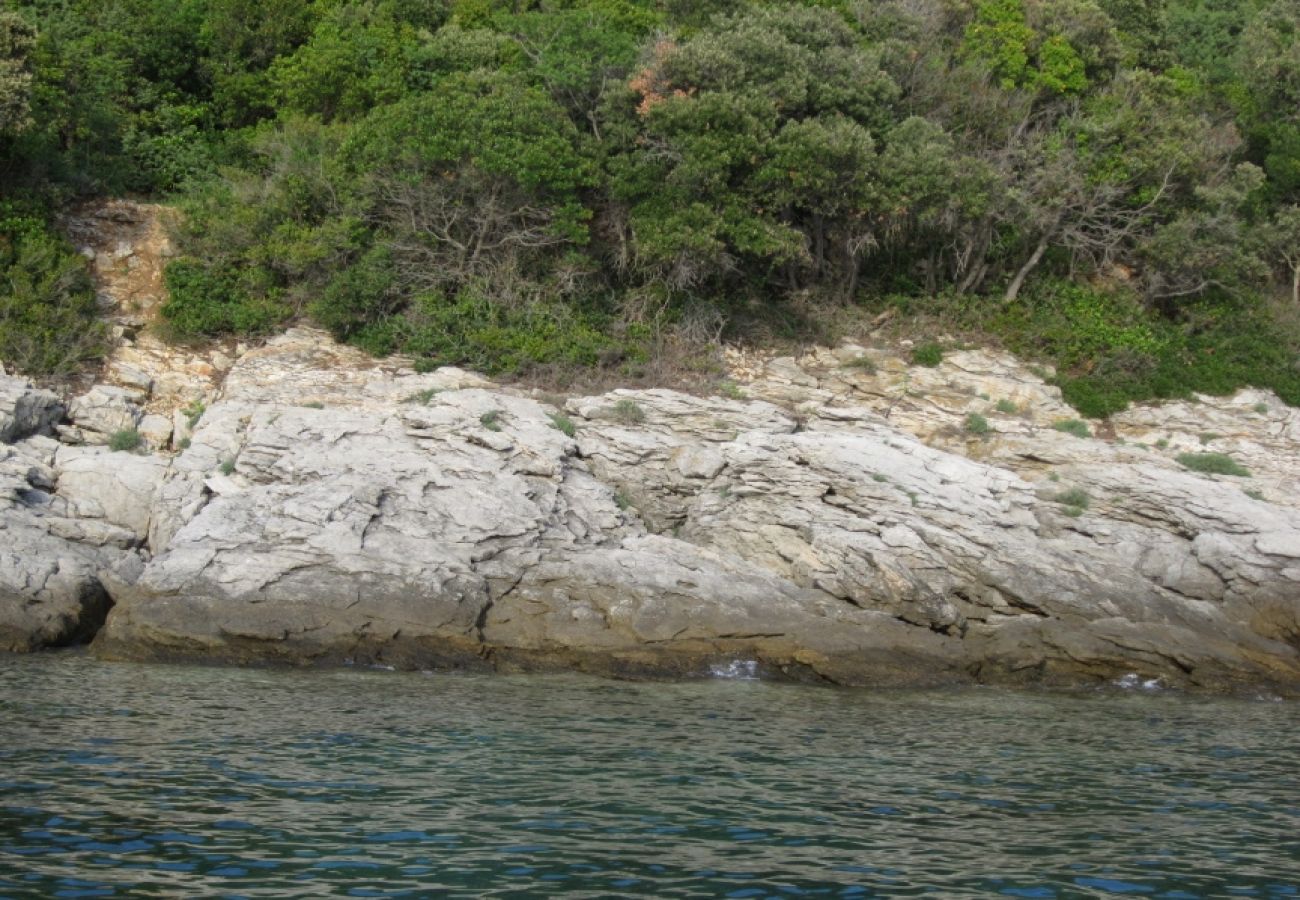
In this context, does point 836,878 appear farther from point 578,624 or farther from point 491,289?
point 491,289

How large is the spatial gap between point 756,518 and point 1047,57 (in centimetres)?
1567

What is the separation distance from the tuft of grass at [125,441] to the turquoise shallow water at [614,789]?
19.4ft

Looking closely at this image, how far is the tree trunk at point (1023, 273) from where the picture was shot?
27.7 m

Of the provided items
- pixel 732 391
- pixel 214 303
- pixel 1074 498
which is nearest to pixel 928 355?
pixel 732 391

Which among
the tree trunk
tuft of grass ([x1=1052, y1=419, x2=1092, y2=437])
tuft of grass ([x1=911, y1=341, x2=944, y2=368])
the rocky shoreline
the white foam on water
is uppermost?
the tree trunk

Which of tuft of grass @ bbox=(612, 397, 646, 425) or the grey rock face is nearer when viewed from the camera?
the grey rock face

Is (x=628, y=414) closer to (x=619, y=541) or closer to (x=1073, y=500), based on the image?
(x=619, y=541)

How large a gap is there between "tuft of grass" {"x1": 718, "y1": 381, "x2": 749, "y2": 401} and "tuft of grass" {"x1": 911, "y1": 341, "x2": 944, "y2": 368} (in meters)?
4.08

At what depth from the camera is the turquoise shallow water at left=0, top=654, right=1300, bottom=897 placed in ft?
29.5

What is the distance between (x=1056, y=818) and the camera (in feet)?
35.6

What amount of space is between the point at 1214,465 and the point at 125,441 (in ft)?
62.6

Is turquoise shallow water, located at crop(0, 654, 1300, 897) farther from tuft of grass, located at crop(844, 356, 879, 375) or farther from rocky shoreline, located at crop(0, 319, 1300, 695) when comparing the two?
tuft of grass, located at crop(844, 356, 879, 375)

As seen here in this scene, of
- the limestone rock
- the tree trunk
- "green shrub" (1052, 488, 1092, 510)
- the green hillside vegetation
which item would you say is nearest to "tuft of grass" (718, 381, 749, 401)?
the green hillside vegetation

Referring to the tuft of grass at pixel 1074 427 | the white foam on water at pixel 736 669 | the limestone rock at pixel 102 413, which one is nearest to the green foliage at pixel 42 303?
the limestone rock at pixel 102 413
